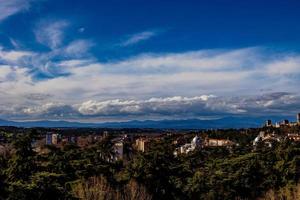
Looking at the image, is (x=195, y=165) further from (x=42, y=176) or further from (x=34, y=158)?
(x=42, y=176)

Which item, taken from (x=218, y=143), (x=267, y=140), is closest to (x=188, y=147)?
(x=218, y=143)

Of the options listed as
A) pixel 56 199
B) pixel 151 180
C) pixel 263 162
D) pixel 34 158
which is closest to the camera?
pixel 56 199

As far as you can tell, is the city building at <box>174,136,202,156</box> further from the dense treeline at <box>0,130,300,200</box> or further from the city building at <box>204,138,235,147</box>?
the dense treeline at <box>0,130,300,200</box>

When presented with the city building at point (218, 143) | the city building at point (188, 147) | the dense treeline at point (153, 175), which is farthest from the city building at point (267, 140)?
the dense treeline at point (153, 175)

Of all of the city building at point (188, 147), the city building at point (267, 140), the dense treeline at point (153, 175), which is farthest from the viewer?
the city building at point (188, 147)

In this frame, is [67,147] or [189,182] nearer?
[189,182]

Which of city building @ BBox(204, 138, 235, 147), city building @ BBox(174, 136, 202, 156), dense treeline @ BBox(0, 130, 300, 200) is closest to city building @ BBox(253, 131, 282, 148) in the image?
city building @ BBox(204, 138, 235, 147)

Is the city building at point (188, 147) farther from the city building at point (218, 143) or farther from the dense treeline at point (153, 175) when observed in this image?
the dense treeline at point (153, 175)

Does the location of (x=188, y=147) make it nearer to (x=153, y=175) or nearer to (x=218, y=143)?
(x=218, y=143)

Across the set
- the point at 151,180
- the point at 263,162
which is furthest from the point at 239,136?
the point at 151,180

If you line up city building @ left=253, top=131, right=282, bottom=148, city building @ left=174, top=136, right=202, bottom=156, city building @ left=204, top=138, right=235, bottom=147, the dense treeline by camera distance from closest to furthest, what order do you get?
the dense treeline
city building @ left=253, top=131, right=282, bottom=148
city building @ left=174, top=136, right=202, bottom=156
city building @ left=204, top=138, right=235, bottom=147

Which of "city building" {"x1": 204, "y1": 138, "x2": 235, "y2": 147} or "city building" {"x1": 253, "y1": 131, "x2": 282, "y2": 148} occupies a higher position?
"city building" {"x1": 253, "y1": 131, "x2": 282, "y2": 148}
